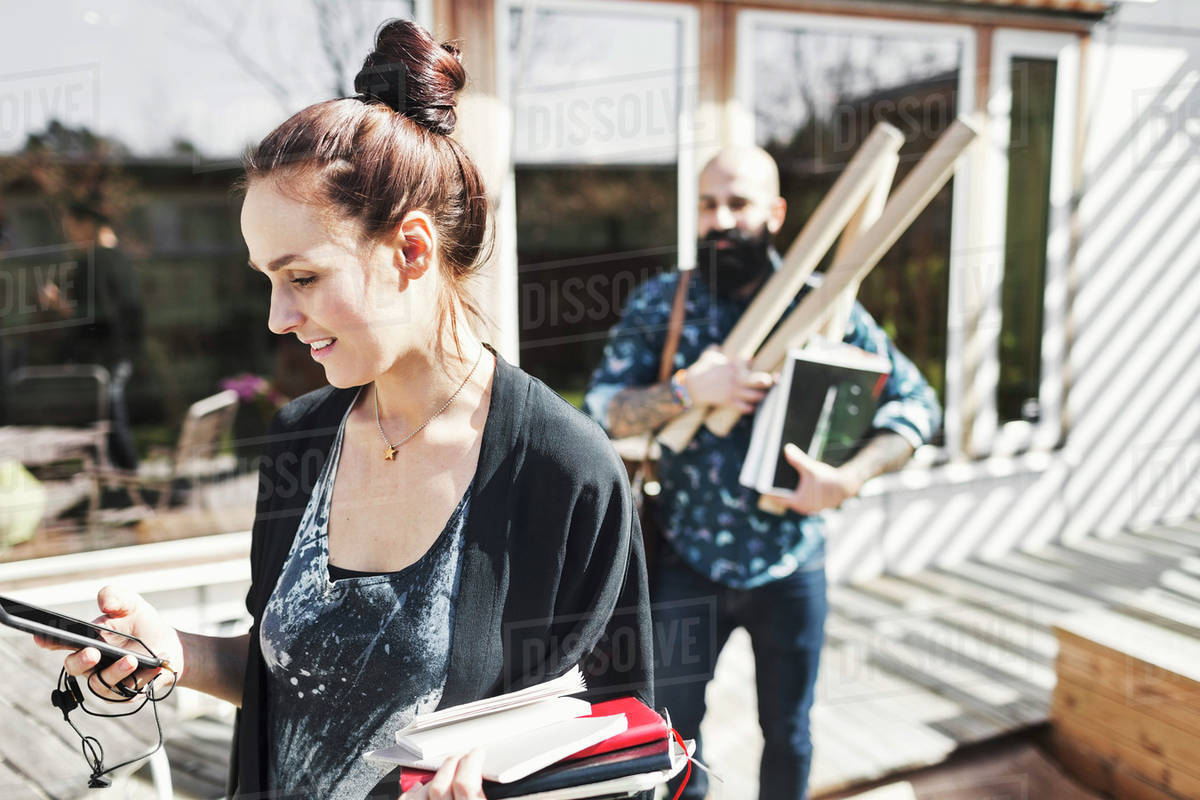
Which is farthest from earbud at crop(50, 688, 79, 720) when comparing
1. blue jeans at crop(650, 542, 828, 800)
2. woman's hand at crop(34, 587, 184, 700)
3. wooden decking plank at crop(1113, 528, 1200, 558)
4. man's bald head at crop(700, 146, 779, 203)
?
wooden decking plank at crop(1113, 528, 1200, 558)

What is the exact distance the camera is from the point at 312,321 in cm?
104

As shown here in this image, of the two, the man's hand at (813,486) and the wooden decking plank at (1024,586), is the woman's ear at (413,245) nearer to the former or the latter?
the man's hand at (813,486)

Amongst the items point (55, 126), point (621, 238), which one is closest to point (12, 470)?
point (55, 126)

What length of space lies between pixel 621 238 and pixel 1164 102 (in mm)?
2909

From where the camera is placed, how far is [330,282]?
1.02m

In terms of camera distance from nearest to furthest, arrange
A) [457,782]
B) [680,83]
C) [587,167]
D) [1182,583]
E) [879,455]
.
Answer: [457,782] < [879,455] < [680,83] < [587,167] < [1182,583]

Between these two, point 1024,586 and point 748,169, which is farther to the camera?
point 1024,586

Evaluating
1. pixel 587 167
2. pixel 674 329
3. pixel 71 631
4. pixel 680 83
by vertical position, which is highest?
pixel 680 83

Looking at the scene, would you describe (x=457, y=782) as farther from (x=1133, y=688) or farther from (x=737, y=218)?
(x=1133, y=688)

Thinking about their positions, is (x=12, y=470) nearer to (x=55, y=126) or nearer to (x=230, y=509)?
(x=230, y=509)

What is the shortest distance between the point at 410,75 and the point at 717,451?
3.78 ft

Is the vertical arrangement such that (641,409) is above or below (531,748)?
above

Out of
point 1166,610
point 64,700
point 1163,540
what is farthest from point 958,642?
Result: point 64,700

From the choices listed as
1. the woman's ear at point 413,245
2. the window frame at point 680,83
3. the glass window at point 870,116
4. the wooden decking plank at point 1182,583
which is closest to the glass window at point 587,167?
the window frame at point 680,83
